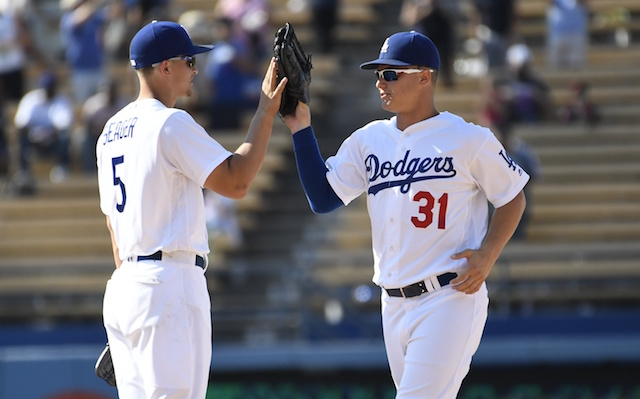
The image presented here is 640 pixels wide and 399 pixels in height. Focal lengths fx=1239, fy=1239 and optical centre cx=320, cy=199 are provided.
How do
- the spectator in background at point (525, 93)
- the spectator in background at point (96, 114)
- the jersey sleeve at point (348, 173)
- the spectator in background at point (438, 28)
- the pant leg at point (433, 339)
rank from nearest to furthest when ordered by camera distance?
1. the pant leg at point (433, 339)
2. the jersey sleeve at point (348, 173)
3. the spectator in background at point (525, 93)
4. the spectator in background at point (438, 28)
5. the spectator in background at point (96, 114)

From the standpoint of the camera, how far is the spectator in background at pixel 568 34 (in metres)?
13.1

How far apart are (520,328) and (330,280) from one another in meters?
1.74

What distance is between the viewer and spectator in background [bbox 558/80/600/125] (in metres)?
12.4

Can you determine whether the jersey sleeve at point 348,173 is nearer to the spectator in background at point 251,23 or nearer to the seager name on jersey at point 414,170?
the seager name on jersey at point 414,170

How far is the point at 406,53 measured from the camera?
18.0 ft

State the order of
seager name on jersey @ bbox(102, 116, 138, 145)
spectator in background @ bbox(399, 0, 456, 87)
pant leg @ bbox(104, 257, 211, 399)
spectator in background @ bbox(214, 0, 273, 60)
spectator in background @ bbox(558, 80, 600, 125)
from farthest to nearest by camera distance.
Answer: spectator in background @ bbox(214, 0, 273, 60) → spectator in background @ bbox(399, 0, 456, 87) → spectator in background @ bbox(558, 80, 600, 125) → seager name on jersey @ bbox(102, 116, 138, 145) → pant leg @ bbox(104, 257, 211, 399)

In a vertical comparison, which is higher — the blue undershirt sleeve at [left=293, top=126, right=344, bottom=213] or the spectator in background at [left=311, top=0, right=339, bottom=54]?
the spectator in background at [left=311, top=0, right=339, bottom=54]

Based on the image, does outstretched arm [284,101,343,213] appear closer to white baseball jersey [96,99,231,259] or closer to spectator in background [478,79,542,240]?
white baseball jersey [96,99,231,259]

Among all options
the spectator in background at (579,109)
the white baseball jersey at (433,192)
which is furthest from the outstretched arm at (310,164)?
the spectator in background at (579,109)

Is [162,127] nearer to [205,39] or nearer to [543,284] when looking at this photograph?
[543,284]

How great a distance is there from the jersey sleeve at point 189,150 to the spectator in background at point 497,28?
823cm

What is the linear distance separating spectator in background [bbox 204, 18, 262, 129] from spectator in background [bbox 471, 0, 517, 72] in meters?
2.46

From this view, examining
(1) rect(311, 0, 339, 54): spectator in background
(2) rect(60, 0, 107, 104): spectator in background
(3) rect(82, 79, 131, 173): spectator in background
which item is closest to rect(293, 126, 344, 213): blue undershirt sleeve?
(3) rect(82, 79, 131, 173): spectator in background

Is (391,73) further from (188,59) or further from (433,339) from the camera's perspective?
(433,339)
